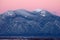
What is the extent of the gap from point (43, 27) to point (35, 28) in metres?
0.09

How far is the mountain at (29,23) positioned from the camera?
1.48m

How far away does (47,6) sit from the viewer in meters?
1.53

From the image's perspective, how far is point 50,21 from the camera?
4.91 ft

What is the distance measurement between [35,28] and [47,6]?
0.96 ft

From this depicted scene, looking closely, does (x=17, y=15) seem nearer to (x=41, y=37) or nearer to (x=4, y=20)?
(x=4, y=20)

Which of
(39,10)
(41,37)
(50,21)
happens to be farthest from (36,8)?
(41,37)

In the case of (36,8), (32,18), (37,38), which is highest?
(36,8)

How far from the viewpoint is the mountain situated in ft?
4.86

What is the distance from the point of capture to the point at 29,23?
1510mm

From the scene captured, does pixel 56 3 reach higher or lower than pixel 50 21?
higher

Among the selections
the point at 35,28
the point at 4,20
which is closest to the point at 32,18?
the point at 35,28

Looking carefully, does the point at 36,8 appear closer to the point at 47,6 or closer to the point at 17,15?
the point at 47,6

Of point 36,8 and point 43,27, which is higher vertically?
point 36,8

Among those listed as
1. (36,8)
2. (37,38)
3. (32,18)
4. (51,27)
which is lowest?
(37,38)
